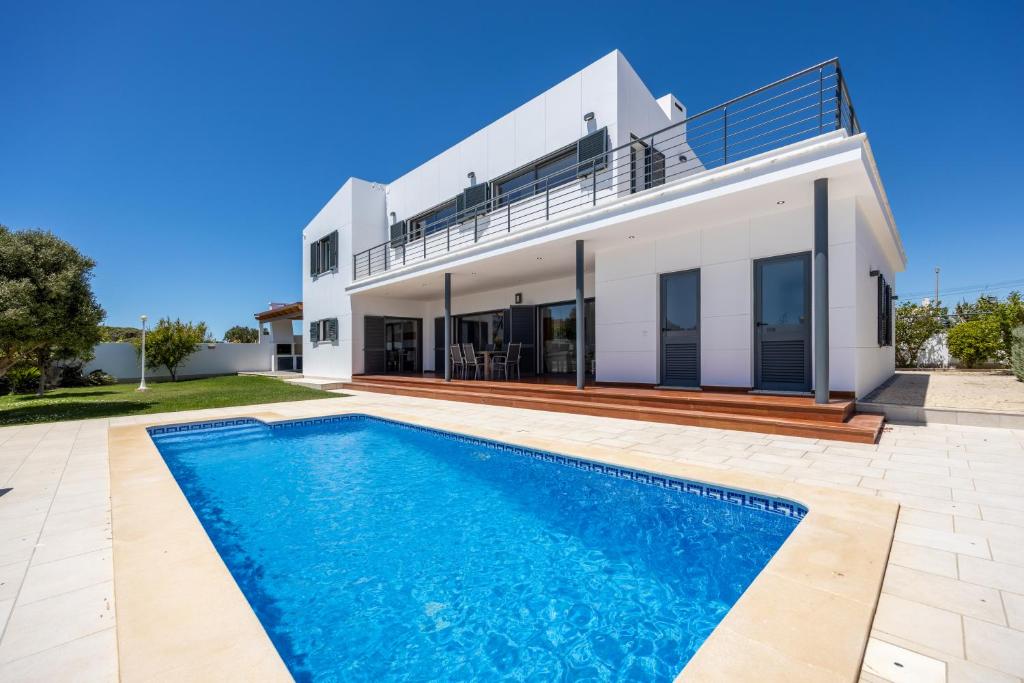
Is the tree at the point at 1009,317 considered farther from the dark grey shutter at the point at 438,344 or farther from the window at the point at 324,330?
the window at the point at 324,330

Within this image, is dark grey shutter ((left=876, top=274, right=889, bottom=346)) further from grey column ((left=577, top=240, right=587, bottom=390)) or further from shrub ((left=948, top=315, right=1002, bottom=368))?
shrub ((left=948, top=315, right=1002, bottom=368))

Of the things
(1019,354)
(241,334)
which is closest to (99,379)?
(1019,354)

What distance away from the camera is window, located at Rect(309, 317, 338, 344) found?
1433 centimetres

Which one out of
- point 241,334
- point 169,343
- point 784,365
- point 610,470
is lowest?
point 610,470

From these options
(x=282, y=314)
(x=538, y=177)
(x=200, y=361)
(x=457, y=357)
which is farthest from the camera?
(x=282, y=314)

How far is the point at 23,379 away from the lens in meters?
13.2

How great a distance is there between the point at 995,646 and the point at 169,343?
70.3 ft

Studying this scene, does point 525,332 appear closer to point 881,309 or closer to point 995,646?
point 881,309

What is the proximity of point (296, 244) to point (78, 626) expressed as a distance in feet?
63.0

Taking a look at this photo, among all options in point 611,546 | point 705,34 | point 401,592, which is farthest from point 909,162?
point 401,592

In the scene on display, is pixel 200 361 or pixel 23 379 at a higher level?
pixel 200 361

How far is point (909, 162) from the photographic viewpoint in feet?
49.6

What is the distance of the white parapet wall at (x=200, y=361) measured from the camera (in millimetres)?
16984

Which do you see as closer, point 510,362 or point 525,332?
point 510,362
